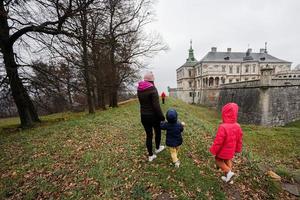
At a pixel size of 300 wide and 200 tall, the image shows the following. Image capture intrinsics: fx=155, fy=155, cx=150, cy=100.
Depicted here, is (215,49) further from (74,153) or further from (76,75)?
(74,153)

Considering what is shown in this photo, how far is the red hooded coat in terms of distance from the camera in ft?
10.00

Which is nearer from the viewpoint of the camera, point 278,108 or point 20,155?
point 20,155

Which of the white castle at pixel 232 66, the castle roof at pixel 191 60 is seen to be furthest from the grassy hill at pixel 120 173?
the castle roof at pixel 191 60

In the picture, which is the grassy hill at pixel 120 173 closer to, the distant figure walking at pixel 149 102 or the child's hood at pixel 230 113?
the distant figure walking at pixel 149 102

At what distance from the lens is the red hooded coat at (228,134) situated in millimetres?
3047

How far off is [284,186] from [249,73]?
167ft

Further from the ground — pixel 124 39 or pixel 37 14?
pixel 124 39

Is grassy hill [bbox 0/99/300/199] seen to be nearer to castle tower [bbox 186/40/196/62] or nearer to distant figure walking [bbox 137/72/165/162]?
distant figure walking [bbox 137/72/165/162]

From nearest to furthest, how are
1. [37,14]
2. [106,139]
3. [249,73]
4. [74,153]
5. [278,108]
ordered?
1. [74,153]
2. [106,139]
3. [37,14]
4. [278,108]
5. [249,73]

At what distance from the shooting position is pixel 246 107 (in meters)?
19.7

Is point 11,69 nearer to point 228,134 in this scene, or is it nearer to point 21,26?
point 21,26

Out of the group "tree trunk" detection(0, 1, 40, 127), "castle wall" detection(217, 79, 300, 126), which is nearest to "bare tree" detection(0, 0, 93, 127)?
"tree trunk" detection(0, 1, 40, 127)

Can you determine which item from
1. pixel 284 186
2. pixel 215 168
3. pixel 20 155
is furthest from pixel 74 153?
pixel 284 186

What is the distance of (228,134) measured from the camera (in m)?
3.04
